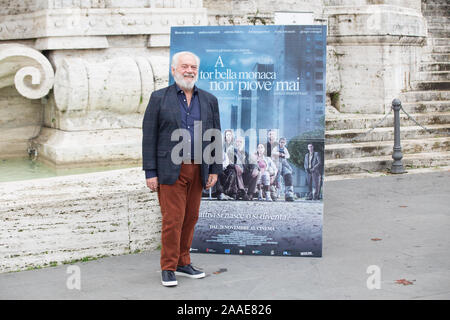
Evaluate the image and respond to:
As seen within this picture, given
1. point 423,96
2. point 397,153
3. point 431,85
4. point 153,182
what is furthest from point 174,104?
point 431,85

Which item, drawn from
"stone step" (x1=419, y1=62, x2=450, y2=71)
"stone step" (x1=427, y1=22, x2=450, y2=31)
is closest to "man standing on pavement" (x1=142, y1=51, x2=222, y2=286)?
"stone step" (x1=419, y1=62, x2=450, y2=71)

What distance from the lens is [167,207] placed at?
16.0ft

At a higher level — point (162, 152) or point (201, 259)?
point (162, 152)

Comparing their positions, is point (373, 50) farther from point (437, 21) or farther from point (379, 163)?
point (437, 21)

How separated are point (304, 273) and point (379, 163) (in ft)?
16.5

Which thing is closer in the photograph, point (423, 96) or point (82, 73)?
point (82, 73)

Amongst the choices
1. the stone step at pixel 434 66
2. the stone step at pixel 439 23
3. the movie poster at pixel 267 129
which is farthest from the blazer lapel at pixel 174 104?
the stone step at pixel 439 23

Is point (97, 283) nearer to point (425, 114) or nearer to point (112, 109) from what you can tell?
point (112, 109)

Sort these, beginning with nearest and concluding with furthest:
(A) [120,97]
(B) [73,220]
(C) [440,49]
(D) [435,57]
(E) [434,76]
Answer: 1. (B) [73,220]
2. (A) [120,97]
3. (E) [434,76]
4. (D) [435,57]
5. (C) [440,49]

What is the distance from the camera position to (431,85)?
464 inches

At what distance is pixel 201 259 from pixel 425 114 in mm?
6674

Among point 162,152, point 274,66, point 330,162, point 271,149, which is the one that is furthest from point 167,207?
point 330,162

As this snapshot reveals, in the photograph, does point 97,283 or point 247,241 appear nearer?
point 97,283

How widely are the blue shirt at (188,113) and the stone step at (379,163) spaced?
15.8ft
